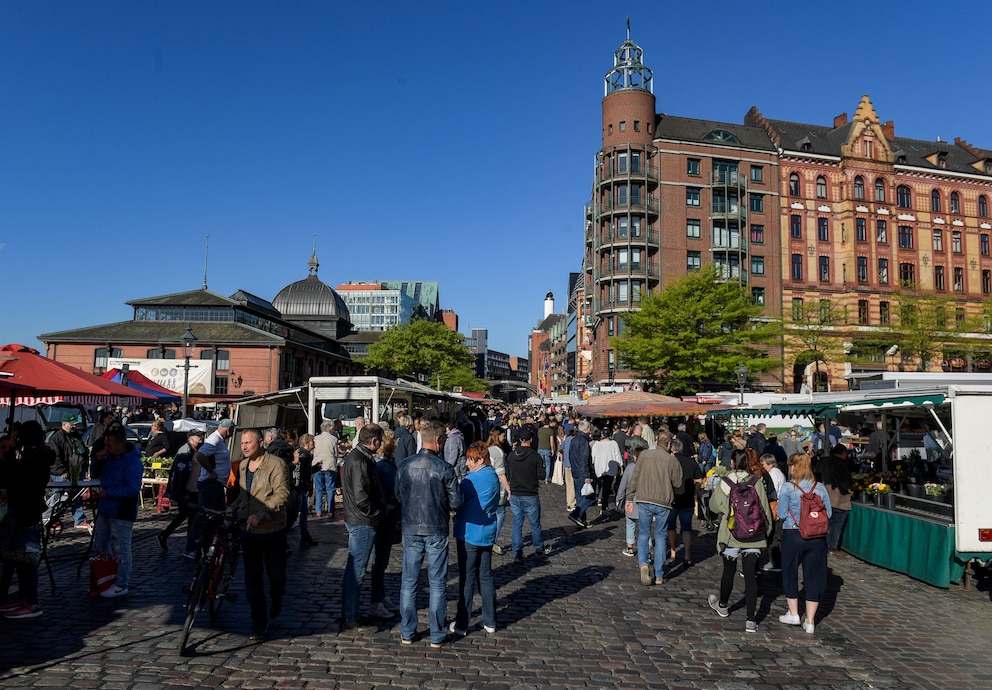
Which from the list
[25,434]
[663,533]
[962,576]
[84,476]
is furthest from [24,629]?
[962,576]

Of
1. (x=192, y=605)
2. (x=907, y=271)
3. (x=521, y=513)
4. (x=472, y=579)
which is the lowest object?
(x=192, y=605)

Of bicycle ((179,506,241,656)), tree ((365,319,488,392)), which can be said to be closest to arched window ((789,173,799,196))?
tree ((365,319,488,392))

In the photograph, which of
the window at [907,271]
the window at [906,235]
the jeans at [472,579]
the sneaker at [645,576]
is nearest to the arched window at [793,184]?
the window at [906,235]

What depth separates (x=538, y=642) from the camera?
21.6ft

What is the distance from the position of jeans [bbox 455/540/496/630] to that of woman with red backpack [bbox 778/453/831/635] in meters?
3.15

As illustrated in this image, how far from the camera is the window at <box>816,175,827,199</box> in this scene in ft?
178

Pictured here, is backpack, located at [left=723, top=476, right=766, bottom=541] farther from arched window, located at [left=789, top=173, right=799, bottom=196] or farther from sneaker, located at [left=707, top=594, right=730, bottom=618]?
arched window, located at [left=789, top=173, right=799, bottom=196]

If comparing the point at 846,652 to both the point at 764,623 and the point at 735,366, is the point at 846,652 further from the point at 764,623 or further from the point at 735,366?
the point at 735,366

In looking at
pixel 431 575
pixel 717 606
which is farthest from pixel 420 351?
pixel 431 575

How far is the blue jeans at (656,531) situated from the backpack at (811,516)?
6.41ft

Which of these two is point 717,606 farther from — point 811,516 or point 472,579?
point 472,579

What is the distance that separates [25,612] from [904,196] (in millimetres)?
62797

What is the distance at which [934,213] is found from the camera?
5534 cm

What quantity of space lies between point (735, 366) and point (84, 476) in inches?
1371
